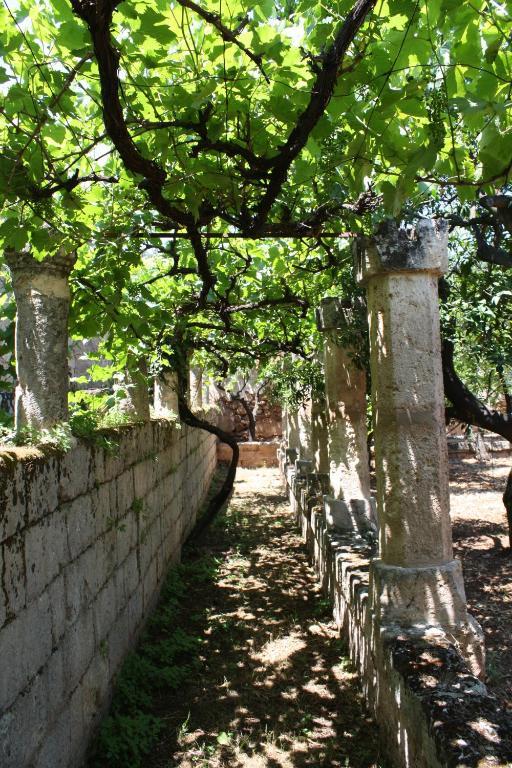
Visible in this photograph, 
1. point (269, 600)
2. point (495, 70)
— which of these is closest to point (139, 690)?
point (269, 600)

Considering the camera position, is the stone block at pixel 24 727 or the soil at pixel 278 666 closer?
the stone block at pixel 24 727

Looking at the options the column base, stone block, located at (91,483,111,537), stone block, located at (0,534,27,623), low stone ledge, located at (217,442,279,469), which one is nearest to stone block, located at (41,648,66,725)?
stone block, located at (0,534,27,623)

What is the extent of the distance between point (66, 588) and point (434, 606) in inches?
75.6

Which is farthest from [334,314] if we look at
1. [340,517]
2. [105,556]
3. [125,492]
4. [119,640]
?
[119,640]

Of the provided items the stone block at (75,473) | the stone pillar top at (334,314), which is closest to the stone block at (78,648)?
the stone block at (75,473)

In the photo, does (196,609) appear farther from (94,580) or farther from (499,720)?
(499,720)

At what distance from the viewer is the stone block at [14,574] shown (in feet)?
7.69

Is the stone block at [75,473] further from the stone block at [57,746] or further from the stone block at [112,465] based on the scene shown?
the stone block at [57,746]

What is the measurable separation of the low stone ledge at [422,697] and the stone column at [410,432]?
238 mm

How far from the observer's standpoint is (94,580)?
3.68 m

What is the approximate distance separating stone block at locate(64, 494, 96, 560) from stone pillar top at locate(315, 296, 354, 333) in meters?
3.28

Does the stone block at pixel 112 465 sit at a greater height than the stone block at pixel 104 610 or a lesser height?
greater

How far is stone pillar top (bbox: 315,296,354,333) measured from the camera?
6.05 meters

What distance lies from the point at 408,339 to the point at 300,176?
1.08m
